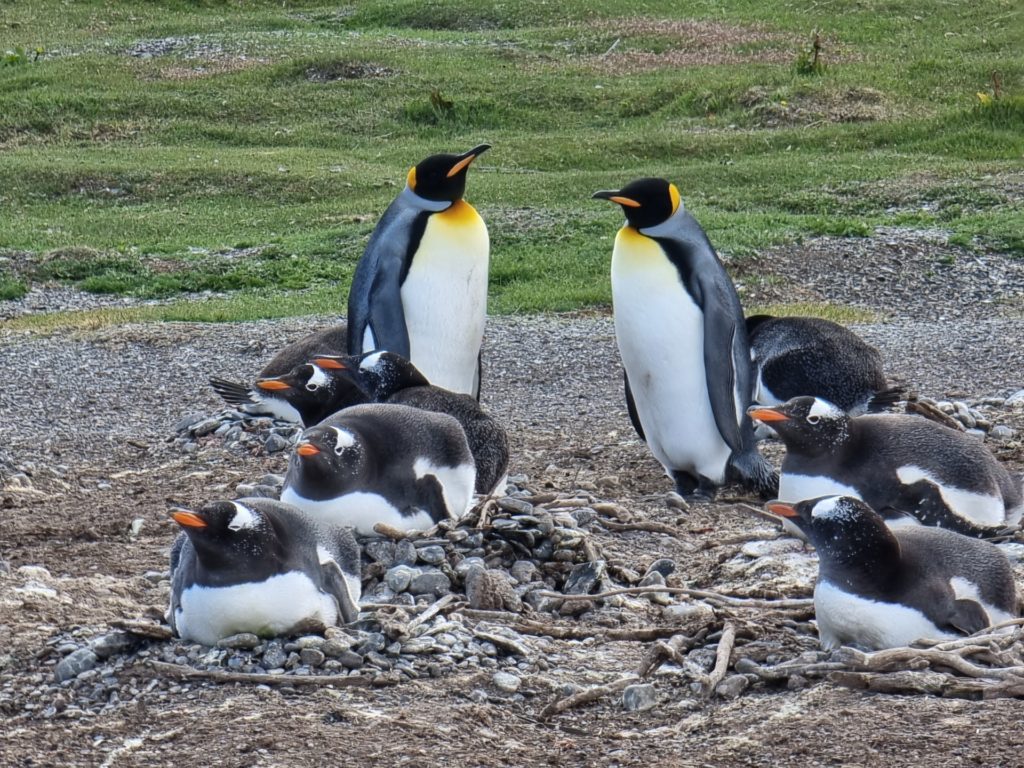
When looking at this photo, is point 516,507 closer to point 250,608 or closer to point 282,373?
point 250,608

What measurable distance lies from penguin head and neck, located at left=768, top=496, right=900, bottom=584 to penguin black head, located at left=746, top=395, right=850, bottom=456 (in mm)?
1103

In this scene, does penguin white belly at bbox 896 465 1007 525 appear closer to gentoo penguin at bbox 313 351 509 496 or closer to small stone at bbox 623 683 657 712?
gentoo penguin at bbox 313 351 509 496

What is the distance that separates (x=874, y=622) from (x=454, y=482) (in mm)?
1941

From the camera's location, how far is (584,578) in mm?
5172

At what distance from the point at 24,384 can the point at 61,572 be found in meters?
4.46

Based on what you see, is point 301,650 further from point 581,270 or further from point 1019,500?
point 581,270

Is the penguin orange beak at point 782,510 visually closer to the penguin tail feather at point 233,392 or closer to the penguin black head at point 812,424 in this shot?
the penguin black head at point 812,424

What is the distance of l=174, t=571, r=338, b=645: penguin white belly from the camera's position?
425 cm

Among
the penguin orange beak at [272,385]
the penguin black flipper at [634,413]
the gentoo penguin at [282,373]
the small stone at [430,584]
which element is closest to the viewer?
the small stone at [430,584]

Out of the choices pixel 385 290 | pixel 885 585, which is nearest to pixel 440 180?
pixel 385 290

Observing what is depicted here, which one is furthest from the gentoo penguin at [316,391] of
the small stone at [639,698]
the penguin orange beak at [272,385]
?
the small stone at [639,698]

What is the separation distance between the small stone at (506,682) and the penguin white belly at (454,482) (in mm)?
1476

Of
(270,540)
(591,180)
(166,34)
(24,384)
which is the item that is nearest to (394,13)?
(166,34)

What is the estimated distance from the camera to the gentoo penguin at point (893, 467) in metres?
5.44
